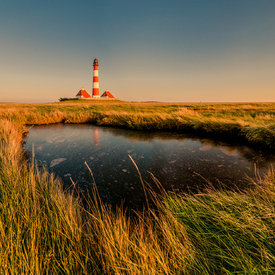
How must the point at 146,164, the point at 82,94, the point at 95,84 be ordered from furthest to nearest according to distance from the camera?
the point at 82,94, the point at 95,84, the point at 146,164

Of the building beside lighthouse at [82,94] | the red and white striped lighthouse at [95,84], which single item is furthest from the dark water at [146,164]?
the building beside lighthouse at [82,94]

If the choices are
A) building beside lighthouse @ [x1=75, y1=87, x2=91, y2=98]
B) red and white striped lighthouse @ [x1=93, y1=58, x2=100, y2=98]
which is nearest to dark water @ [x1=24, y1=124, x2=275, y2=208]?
red and white striped lighthouse @ [x1=93, y1=58, x2=100, y2=98]

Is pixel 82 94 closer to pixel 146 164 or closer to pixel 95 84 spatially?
pixel 95 84

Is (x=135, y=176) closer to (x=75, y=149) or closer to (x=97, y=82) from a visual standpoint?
(x=75, y=149)

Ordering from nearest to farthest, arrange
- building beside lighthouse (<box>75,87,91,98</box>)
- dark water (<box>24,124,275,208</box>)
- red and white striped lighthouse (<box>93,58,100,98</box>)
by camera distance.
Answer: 1. dark water (<box>24,124,275,208</box>)
2. red and white striped lighthouse (<box>93,58,100,98</box>)
3. building beside lighthouse (<box>75,87,91,98</box>)

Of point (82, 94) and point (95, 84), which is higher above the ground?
point (95, 84)

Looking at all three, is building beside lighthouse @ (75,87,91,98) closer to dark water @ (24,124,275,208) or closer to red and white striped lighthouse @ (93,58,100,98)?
red and white striped lighthouse @ (93,58,100,98)

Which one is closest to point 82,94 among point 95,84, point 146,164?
point 95,84

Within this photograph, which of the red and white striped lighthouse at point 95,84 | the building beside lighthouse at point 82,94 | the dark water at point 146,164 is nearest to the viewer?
the dark water at point 146,164

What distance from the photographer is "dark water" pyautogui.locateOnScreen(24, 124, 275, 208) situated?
13.3 ft

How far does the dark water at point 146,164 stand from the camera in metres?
4.06

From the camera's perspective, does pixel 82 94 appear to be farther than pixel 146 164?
Yes

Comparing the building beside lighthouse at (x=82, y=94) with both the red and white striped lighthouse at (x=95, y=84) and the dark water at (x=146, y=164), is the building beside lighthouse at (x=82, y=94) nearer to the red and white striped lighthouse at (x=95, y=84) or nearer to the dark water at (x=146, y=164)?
the red and white striped lighthouse at (x=95, y=84)

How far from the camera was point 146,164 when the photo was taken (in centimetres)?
561
